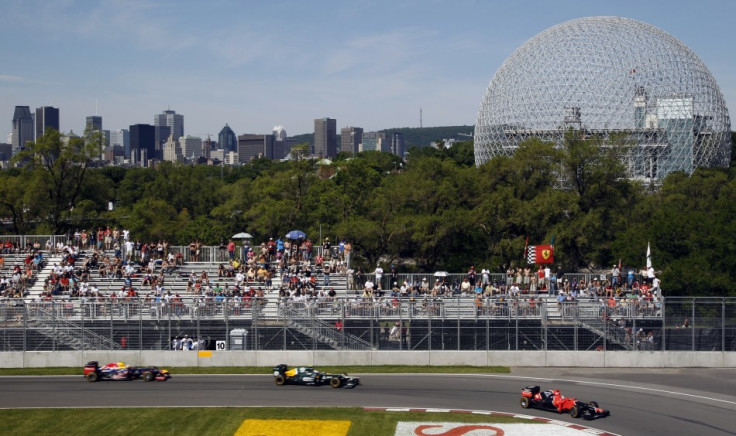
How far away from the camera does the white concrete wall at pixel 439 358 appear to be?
36875mm

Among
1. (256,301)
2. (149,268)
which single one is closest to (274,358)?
(256,301)

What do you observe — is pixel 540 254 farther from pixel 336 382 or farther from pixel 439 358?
pixel 336 382

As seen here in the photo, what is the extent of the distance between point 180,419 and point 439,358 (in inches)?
482

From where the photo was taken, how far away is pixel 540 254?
50.4 meters

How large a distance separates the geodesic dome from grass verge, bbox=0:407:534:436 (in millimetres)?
61810

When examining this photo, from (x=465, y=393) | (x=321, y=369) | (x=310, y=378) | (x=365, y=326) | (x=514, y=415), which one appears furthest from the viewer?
(x=365, y=326)

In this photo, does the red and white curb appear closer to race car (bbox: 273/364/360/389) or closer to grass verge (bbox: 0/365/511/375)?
race car (bbox: 273/364/360/389)

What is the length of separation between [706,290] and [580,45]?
5057 centimetres

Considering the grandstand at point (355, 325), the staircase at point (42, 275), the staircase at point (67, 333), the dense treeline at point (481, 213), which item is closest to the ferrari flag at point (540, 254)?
the dense treeline at point (481, 213)

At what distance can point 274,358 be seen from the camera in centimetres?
3691

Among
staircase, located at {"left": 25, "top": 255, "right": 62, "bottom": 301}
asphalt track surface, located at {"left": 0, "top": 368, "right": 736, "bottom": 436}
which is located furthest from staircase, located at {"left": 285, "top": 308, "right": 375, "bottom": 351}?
staircase, located at {"left": 25, "top": 255, "right": 62, "bottom": 301}

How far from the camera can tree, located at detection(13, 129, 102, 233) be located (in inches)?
2650

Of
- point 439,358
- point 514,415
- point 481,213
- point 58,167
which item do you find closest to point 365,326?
point 439,358

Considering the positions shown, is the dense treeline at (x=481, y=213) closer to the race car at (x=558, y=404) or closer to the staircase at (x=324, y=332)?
the staircase at (x=324, y=332)
